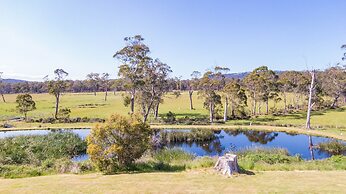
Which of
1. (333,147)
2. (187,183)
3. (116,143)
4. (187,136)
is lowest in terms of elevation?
(187,136)

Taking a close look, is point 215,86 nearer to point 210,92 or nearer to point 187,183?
point 210,92

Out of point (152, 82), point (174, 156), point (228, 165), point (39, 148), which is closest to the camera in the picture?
point (228, 165)

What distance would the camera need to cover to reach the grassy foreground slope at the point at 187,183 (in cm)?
1166

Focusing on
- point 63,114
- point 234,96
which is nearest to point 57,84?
point 63,114

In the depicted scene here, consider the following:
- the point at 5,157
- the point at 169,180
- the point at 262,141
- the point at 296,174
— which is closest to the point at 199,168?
the point at 169,180

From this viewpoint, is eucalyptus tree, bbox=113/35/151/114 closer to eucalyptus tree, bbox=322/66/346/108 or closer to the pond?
the pond

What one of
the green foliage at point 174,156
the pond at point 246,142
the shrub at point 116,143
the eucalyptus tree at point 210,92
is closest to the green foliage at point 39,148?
the pond at point 246,142

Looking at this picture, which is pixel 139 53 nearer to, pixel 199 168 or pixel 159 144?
pixel 159 144

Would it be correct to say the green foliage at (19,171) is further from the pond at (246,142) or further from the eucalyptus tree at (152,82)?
the eucalyptus tree at (152,82)

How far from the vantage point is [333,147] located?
89.7ft

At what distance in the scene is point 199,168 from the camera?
53.4ft

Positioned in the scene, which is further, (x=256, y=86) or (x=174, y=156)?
(x=256, y=86)

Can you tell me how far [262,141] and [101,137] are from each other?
891 inches

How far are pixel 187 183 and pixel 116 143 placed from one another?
4855 millimetres
